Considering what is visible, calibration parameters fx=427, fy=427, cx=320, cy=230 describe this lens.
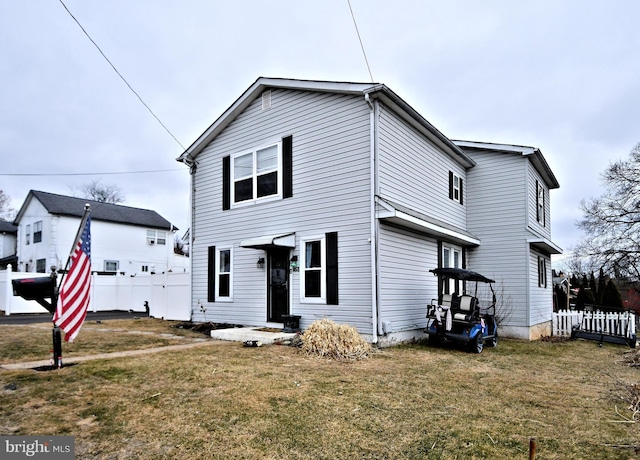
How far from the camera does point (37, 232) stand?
26.9m

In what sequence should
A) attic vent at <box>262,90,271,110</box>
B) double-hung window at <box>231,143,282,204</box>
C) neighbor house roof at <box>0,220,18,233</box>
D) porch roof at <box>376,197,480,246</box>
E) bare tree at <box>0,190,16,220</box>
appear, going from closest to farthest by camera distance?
1. porch roof at <box>376,197,480,246</box>
2. double-hung window at <box>231,143,282,204</box>
3. attic vent at <box>262,90,271,110</box>
4. neighbor house roof at <box>0,220,18,233</box>
5. bare tree at <box>0,190,16,220</box>

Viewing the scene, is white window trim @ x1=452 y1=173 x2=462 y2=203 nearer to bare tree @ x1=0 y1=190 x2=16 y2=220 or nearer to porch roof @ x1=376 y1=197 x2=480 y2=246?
porch roof @ x1=376 y1=197 x2=480 y2=246

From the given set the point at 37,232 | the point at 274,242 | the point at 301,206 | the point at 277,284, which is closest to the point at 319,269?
the point at 274,242

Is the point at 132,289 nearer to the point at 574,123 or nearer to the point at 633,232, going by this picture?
the point at 574,123

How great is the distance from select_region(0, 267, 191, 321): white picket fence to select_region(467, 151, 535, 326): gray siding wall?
977 cm

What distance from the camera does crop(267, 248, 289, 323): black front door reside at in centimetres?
1100

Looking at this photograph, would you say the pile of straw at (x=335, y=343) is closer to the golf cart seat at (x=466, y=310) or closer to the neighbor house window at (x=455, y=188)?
the golf cart seat at (x=466, y=310)

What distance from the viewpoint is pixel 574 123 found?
1908 cm

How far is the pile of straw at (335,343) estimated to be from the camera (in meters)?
7.97

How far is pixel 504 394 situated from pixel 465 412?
1.22 meters

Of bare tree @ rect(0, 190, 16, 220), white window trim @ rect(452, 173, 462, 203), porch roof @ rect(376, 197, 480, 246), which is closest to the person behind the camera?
porch roof @ rect(376, 197, 480, 246)

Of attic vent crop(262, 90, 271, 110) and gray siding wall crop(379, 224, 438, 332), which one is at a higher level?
attic vent crop(262, 90, 271, 110)

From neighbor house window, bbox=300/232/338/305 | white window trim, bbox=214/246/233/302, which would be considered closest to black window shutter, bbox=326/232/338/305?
neighbor house window, bbox=300/232/338/305

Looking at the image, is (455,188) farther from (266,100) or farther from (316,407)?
(316,407)
